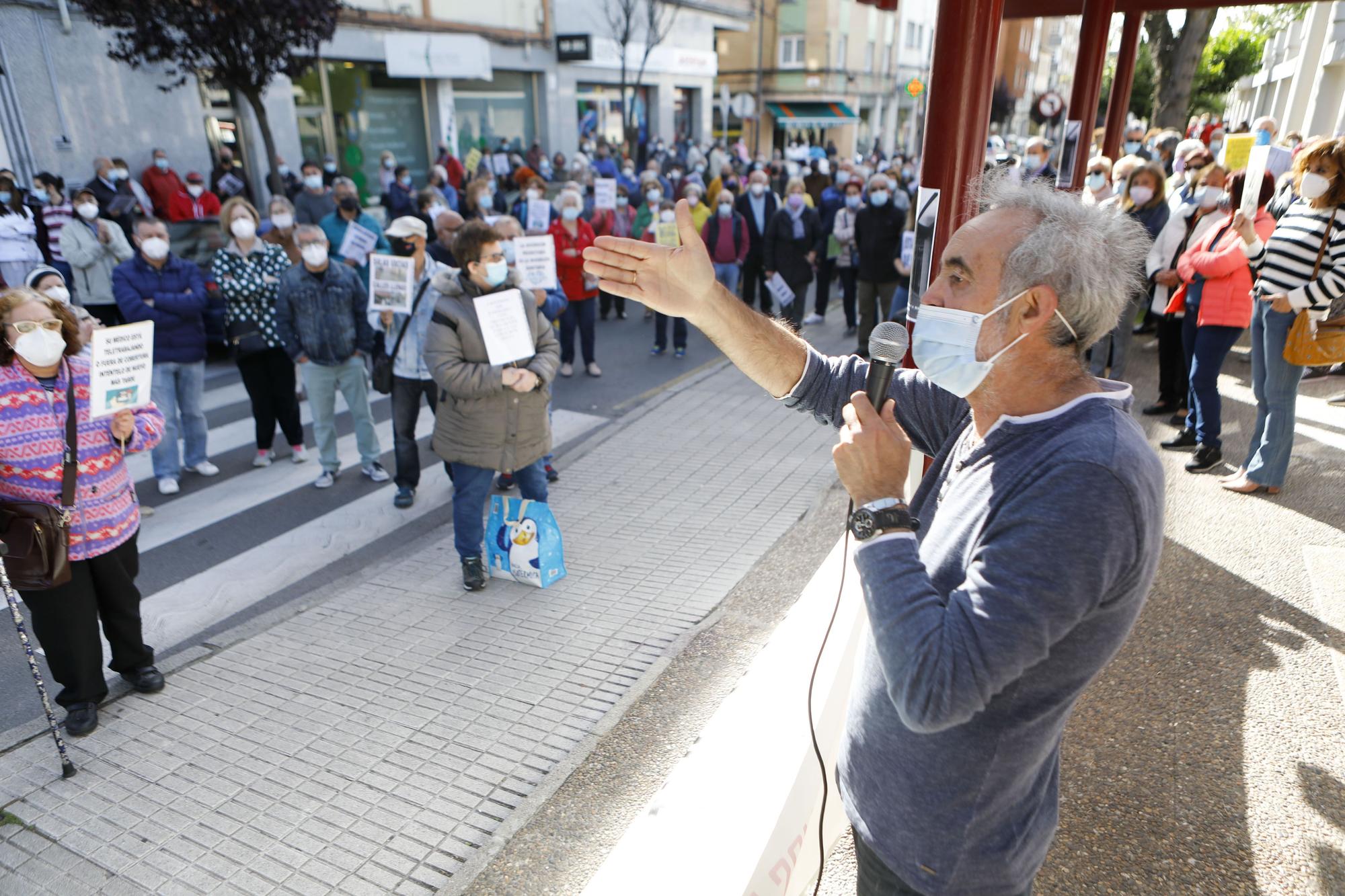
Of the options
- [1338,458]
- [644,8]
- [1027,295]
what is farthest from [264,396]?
[644,8]

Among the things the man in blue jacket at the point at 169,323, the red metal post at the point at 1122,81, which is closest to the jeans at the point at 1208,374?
the red metal post at the point at 1122,81

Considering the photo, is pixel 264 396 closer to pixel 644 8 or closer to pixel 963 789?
pixel 963 789

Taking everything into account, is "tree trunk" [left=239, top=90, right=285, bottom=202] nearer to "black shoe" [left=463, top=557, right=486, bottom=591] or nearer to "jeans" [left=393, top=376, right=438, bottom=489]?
"jeans" [left=393, top=376, right=438, bottom=489]

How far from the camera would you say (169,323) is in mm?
6523

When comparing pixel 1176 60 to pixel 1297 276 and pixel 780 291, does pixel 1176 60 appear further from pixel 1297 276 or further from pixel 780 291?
pixel 1297 276

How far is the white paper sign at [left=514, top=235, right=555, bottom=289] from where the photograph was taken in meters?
7.28

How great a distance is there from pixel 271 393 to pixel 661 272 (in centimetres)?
576

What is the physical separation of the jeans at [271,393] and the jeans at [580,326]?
3.14 metres

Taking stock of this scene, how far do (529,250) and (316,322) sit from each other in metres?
1.88

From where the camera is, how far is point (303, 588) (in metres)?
5.29

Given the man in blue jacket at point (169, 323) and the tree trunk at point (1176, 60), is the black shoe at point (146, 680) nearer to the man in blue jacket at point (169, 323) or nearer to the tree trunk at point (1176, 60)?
the man in blue jacket at point (169, 323)

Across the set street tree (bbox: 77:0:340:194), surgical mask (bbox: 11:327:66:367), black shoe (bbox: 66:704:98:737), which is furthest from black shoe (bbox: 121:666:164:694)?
street tree (bbox: 77:0:340:194)

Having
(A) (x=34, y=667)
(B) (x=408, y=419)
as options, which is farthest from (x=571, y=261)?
(A) (x=34, y=667)

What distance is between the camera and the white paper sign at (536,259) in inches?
287
